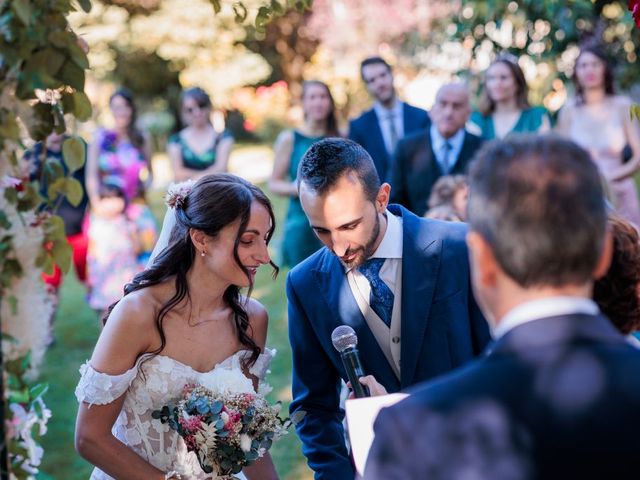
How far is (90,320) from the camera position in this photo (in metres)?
10.3

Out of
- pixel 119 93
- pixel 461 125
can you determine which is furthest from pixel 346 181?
pixel 119 93

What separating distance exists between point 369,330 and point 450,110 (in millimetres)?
4176

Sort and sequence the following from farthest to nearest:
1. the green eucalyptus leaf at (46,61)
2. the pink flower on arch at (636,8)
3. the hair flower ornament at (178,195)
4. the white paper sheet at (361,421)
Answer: the hair flower ornament at (178,195)
the pink flower on arch at (636,8)
the white paper sheet at (361,421)
the green eucalyptus leaf at (46,61)

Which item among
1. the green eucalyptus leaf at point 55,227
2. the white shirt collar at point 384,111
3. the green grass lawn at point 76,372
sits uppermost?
the green eucalyptus leaf at point 55,227

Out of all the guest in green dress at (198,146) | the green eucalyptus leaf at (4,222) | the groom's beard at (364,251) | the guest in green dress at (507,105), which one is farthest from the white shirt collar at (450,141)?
the green eucalyptus leaf at (4,222)

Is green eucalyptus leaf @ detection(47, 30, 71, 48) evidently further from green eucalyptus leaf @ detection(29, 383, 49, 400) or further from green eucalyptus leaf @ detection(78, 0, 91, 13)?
green eucalyptus leaf @ detection(29, 383, 49, 400)

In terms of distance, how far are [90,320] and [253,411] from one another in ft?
24.7

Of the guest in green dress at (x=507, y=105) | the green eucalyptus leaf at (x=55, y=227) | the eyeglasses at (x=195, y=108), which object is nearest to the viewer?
the green eucalyptus leaf at (x=55, y=227)

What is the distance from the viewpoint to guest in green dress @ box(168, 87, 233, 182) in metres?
9.16

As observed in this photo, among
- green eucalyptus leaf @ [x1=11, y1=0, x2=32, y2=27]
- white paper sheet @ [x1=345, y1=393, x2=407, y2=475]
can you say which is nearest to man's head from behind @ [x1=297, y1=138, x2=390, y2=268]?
white paper sheet @ [x1=345, y1=393, x2=407, y2=475]

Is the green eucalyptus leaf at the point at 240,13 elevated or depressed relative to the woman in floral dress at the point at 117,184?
elevated

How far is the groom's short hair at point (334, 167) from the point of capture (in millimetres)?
3055

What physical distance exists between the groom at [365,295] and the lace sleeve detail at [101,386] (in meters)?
0.59

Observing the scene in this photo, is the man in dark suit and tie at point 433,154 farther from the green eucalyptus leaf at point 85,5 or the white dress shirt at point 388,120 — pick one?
the green eucalyptus leaf at point 85,5
